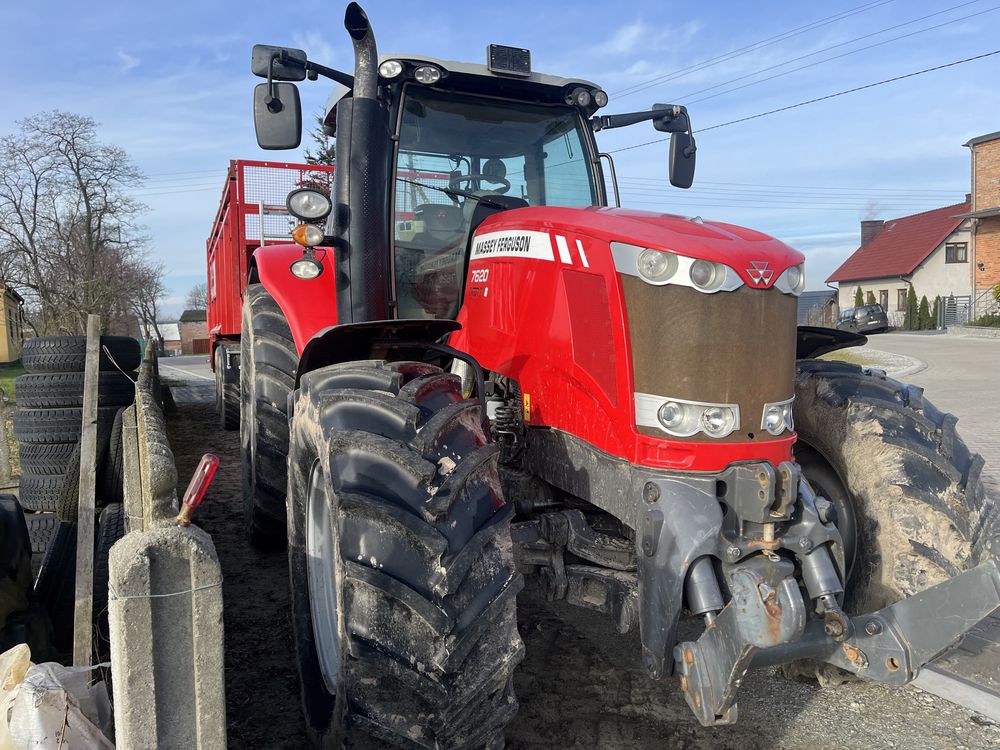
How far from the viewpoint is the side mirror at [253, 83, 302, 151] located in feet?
→ 11.0

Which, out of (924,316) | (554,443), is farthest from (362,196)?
(924,316)

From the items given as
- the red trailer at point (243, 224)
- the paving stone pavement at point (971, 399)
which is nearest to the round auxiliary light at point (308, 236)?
the paving stone pavement at point (971, 399)

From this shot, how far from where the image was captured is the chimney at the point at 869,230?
166 ft

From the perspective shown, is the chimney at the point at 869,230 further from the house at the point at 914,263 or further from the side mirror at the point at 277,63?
the side mirror at the point at 277,63

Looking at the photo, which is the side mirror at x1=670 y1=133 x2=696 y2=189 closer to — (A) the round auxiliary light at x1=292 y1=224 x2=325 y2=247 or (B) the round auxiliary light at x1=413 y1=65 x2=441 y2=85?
(B) the round auxiliary light at x1=413 y1=65 x2=441 y2=85

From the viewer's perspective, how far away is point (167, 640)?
1.74 m

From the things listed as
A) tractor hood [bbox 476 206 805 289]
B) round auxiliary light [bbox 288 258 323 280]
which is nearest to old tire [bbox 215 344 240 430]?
round auxiliary light [bbox 288 258 323 280]

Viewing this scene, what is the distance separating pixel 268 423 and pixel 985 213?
37.1 m

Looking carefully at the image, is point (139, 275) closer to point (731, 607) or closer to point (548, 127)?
point (548, 127)

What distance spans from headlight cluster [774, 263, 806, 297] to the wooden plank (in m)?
2.62

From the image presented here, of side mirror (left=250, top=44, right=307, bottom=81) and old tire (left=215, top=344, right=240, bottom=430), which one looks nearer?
side mirror (left=250, top=44, right=307, bottom=81)

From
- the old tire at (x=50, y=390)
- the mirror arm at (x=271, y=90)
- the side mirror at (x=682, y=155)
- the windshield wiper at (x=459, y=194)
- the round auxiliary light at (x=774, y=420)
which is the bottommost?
the old tire at (x=50, y=390)

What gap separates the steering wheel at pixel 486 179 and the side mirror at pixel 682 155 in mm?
908

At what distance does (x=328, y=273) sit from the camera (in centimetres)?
458
